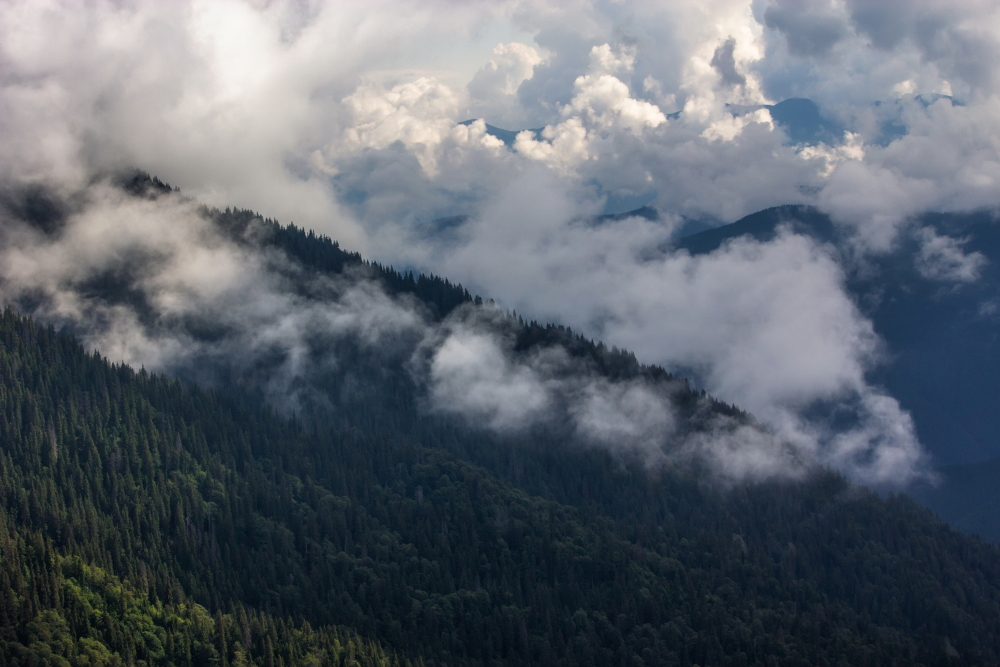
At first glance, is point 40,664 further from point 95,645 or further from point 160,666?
point 160,666

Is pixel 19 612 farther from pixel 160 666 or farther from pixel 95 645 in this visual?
pixel 160 666

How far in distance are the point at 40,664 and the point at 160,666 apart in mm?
26281

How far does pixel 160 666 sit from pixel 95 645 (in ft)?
51.0

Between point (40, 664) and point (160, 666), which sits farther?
point (160, 666)

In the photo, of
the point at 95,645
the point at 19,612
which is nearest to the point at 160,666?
the point at 95,645

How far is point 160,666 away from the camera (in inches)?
7869

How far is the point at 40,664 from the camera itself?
597ft

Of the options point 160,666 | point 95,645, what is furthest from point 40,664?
point 160,666

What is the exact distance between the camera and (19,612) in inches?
7446

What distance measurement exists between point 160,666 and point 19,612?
106ft

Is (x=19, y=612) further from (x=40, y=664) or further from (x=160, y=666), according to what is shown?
(x=160, y=666)

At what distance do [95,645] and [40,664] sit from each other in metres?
12.1

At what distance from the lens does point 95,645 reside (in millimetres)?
192000
